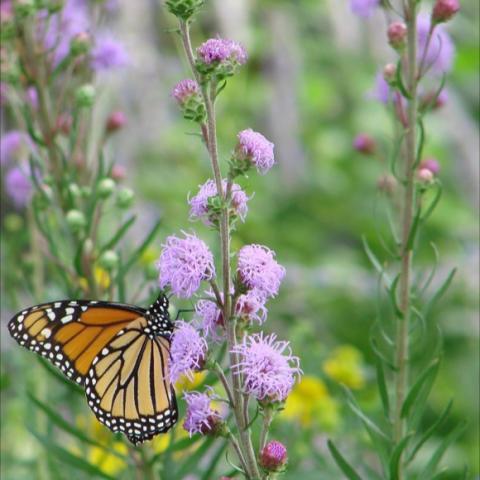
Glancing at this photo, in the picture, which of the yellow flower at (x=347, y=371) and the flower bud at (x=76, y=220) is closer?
the flower bud at (x=76, y=220)

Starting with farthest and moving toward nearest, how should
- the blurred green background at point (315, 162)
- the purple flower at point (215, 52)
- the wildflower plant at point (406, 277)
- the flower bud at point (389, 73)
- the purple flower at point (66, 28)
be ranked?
1. the blurred green background at point (315, 162)
2. the purple flower at point (66, 28)
3. the flower bud at point (389, 73)
4. the wildflower plant at point (406, 277)
5. the purple flower at point (215, 52)

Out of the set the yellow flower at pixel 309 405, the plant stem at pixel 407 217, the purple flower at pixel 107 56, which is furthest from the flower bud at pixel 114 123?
the plant stem at pixel 407 217

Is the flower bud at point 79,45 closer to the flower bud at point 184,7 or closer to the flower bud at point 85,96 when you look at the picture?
the flower bud at point 85,96

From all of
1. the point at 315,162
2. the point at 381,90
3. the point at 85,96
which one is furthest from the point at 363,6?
the point at 315,162

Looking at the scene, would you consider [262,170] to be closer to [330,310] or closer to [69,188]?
[69,188]

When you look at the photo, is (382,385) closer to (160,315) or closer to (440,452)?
(440,452)

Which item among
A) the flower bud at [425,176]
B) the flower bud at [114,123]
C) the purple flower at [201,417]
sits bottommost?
the purple flower at [201,417]

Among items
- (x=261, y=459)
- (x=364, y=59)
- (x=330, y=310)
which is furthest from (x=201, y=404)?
(x=364, y=59)
